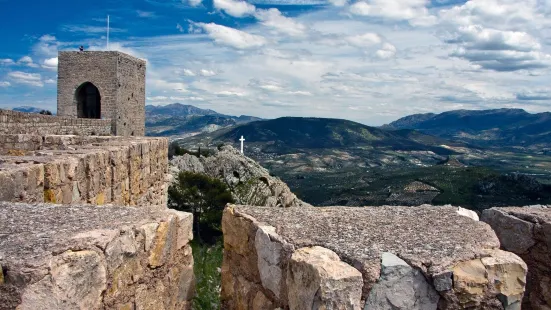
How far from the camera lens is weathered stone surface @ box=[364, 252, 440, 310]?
2963 mm

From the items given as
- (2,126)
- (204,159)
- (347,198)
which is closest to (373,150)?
(347,198)

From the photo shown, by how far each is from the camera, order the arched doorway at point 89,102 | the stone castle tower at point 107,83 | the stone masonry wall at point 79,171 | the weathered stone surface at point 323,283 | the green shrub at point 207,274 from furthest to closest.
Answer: the arched doorway at point 89,102 → the stone castle tower at point 107,83 → the green shrub at point 207,274 → the stone masonry wall at point 79,171 → the weathered stone surface at point 323,283

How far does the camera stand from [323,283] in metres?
2.80

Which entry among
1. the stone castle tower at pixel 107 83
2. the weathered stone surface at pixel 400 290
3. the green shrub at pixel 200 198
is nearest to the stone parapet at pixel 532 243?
the weathered stone surface at pixel 400 290

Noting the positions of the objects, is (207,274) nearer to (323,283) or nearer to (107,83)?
(107,83)

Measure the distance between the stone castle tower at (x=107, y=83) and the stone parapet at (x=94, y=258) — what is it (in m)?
18.1

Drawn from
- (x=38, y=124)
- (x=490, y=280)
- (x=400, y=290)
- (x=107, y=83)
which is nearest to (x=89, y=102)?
(x=107, y=83)

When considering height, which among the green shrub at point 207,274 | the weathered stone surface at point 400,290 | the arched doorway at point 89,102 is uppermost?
the arched doorway at point 89,102

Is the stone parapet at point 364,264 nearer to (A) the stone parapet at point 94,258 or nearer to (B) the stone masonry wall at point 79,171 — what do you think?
(A) the stone parapet at point 94,258

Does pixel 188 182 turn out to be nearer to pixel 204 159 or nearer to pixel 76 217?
pixel 204 159

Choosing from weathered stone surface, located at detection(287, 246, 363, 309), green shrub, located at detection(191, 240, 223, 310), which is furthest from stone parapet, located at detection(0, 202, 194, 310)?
green shrub, located at detection(191, 240, 223, 310)

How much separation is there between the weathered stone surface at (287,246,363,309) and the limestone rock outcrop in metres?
22.1

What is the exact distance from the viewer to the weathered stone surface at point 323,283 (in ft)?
9.18

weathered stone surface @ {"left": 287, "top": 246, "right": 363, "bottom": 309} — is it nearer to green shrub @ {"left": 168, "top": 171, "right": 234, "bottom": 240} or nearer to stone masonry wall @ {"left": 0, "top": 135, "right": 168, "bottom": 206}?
stone masonry wall @ {"left": 0, "top": 135, "right": 168, "bottom": 206}
